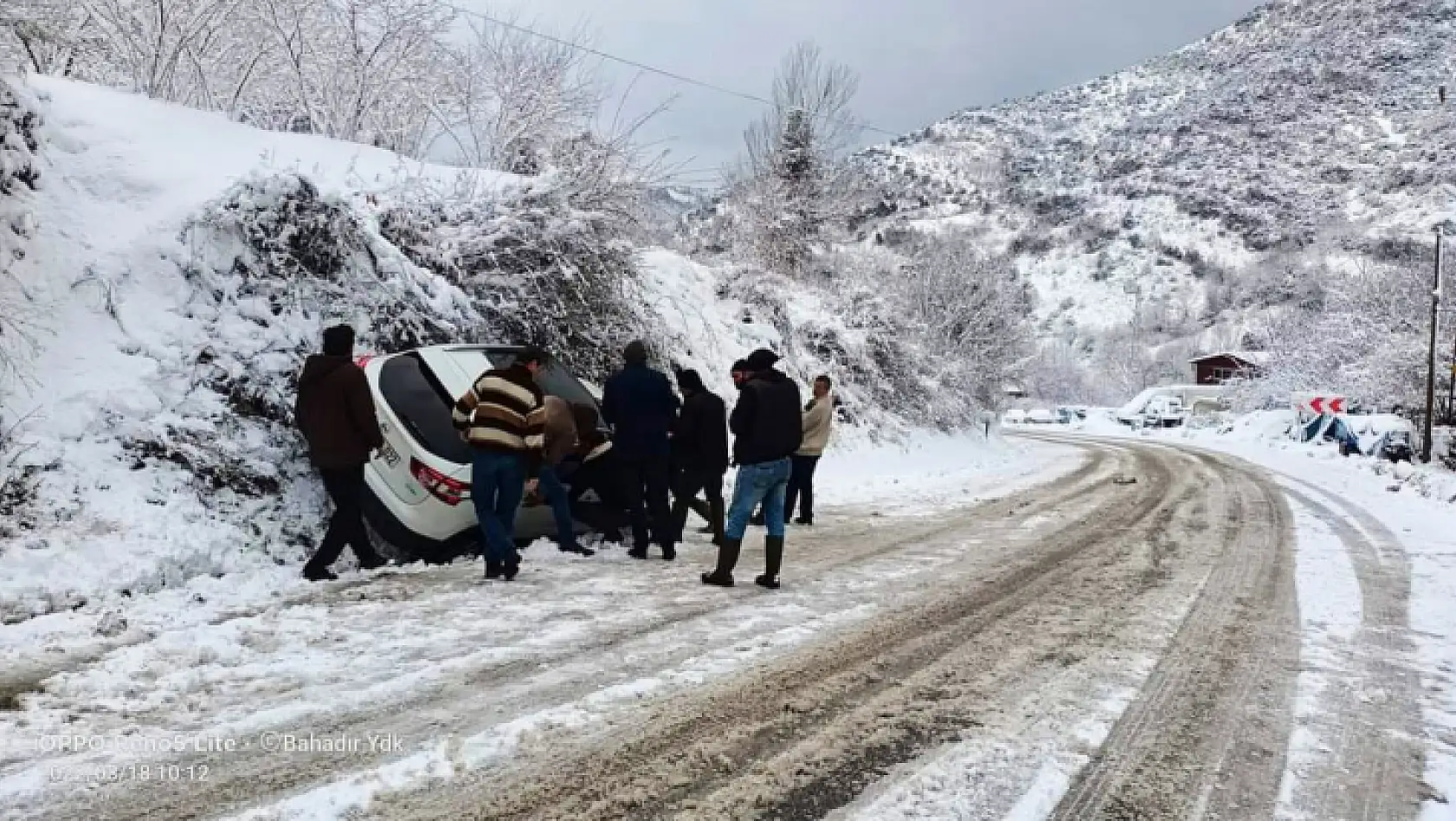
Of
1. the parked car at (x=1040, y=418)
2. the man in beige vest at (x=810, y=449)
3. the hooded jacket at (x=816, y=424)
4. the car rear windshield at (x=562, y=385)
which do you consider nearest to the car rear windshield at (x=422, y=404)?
the car rear windshield at (x=562, y=385)

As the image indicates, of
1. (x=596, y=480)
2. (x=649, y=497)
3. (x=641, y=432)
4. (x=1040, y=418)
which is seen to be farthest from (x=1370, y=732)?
(x=1040, y=418)

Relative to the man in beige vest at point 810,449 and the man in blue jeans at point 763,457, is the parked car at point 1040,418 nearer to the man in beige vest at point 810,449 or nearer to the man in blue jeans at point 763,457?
the man in beige vest at point 810,449

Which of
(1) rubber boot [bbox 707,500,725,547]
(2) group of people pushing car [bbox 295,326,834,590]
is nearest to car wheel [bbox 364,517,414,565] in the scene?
(2) group of people pushing car [bbox 295,326,834,590]

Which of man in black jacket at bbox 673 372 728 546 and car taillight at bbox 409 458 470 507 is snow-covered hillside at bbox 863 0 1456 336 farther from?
car taillight at bbox 409 458 470 507

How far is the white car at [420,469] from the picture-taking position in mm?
6492

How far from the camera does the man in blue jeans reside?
624cm

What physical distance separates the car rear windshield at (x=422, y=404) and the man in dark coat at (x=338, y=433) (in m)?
0.43

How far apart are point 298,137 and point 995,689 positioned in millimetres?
11342

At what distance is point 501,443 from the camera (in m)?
6.07

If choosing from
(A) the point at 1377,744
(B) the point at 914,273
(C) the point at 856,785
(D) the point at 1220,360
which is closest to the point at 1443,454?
(B) the point at 914,273

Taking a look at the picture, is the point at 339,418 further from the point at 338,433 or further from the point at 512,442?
the point at 512,442

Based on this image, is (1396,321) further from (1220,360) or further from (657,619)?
(1220,360)

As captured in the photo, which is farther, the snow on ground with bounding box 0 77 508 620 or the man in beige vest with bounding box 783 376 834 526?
the man in beige vest with bounding box 783 376 834 526

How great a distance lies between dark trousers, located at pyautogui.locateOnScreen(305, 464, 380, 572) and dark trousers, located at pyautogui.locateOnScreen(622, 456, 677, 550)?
206 centimetres
